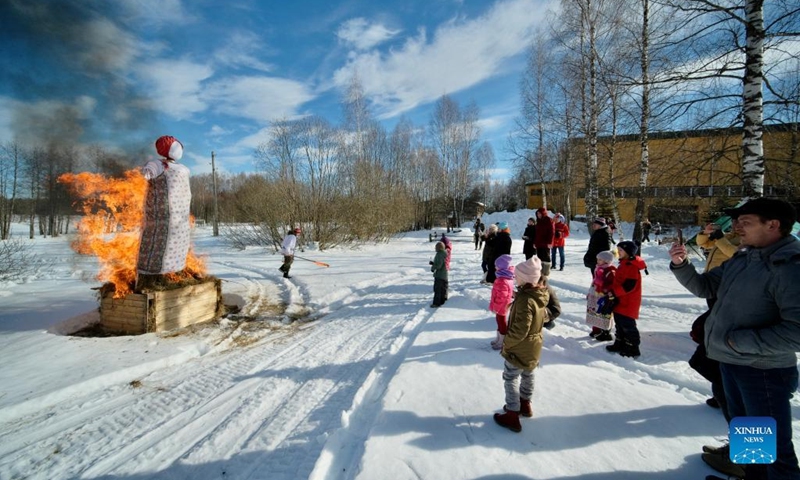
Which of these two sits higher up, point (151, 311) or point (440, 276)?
point (440, 276)

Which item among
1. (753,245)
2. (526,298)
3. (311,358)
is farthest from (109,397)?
(753,245)

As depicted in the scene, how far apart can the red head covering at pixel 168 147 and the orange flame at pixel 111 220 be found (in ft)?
2.19

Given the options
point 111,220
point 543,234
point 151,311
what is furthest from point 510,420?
point 111,220

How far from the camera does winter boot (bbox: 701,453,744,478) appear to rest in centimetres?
Result: 213

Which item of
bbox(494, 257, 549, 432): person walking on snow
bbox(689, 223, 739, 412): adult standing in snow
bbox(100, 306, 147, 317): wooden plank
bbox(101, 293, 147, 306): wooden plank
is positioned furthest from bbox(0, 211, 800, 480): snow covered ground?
bbox(101, 293, 147, 306): wooden plank

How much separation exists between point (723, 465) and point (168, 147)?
25.8 ft

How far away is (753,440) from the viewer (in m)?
1.91

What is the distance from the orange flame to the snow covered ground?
3.90 ft

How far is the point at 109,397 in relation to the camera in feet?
12.0

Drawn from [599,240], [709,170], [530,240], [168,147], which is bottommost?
[530,240]

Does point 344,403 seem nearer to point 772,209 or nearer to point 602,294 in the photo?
point 772,209

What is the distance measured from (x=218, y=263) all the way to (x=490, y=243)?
12.8 meters

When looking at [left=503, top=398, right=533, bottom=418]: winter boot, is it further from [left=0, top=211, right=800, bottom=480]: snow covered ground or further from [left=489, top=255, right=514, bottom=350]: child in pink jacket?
[left=489, top=255, right=514, bottom=350]: child in pink jacket

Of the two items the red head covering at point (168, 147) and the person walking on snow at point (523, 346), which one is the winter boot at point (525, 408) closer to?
the person walking on snow at point (523, 346)
